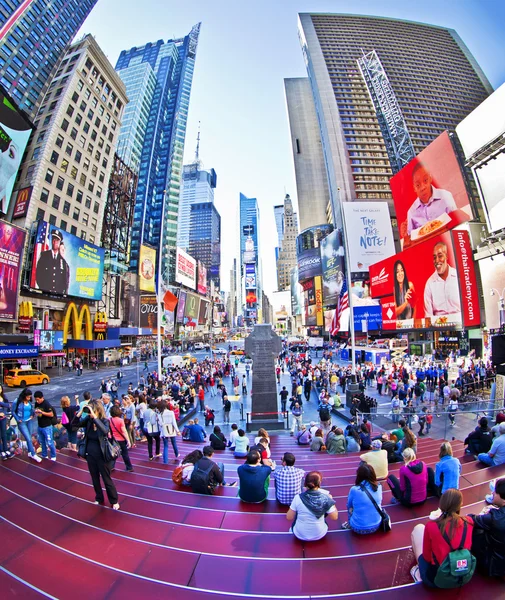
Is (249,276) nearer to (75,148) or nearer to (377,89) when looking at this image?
(377,89)

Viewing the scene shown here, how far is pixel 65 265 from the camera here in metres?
41.2

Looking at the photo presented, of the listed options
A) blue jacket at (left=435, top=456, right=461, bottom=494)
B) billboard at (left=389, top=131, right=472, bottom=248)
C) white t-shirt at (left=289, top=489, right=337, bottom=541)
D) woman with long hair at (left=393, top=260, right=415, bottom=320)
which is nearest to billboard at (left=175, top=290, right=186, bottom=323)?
woman with long hair at (left=393, top=260, right=415, bottom=320)

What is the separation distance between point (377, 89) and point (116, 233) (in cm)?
7586

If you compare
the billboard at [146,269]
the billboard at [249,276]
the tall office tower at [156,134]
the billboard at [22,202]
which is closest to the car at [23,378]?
the billboard at [22,202]

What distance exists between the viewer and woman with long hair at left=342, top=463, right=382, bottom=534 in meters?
3.93

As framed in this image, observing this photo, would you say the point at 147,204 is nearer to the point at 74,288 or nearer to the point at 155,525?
the point at 74,288

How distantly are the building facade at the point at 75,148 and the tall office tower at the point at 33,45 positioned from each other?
17076mm

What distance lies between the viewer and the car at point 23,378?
27078mm

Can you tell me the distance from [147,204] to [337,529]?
117427mm

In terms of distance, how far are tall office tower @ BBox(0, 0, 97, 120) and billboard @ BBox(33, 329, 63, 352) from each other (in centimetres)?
5243

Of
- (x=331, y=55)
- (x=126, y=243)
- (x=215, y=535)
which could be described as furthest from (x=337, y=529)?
(x=331, y=55)

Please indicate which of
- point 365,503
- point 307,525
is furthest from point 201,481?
point 365,503

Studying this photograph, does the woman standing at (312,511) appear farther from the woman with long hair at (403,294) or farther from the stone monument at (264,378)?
the woman with long hair at (403,294)

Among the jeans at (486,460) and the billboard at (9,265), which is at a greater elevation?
the billboard at (9,265)
